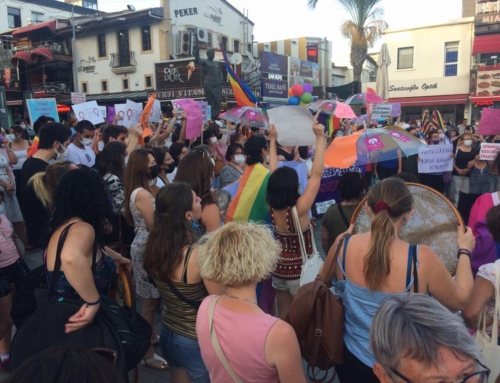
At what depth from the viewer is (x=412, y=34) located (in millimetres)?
27391

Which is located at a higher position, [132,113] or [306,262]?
[132,113]

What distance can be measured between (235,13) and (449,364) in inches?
1372

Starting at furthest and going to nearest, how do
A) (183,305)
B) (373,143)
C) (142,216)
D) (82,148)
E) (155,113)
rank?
(155,113) → (82,148) → (373,143) → (142,216) → (183,305)

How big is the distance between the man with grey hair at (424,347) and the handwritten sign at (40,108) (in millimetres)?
8171

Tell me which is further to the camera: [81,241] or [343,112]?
[343,112]

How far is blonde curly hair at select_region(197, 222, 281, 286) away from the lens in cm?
195

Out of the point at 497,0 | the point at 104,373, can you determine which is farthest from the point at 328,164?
the point at 497,0

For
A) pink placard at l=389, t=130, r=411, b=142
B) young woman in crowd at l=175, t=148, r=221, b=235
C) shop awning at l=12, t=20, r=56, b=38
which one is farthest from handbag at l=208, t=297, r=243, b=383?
shop awning at l=12, t=20, r=56, b=38

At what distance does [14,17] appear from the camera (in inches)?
1390

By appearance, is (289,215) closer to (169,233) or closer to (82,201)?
(169,233)

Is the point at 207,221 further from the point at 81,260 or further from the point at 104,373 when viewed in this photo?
the point at 104,373

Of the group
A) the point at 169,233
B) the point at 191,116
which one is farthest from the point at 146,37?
the point at 169,233

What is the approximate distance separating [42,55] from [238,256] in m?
33.5

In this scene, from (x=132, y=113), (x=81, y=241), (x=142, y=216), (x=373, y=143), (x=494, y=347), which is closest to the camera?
(x=494, y=347)
